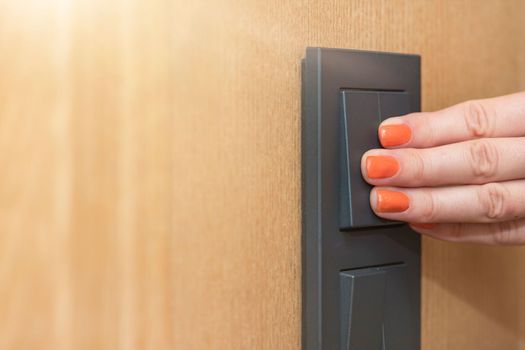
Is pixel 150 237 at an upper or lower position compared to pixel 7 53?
lower

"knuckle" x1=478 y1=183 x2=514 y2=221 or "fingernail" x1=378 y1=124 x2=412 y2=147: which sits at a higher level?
"fingernail" x1=378 y1=124 x2=412 y2=147

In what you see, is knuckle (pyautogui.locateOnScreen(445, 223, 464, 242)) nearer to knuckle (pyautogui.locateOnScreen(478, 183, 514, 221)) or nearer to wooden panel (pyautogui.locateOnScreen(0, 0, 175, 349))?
knuckle (pyautogui.locateOnScreen(478, 183, 514, 221))

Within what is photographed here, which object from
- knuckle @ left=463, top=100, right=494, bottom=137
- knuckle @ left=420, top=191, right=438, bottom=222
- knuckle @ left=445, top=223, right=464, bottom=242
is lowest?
knuckle @ left=445, top=223, right=464, bottom=242

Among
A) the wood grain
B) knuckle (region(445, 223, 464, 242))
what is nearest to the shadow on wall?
knuckle (region(445, 223, 464, 242))

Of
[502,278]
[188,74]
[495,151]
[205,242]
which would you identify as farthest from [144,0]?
[502,278]

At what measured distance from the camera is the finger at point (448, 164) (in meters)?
0.34

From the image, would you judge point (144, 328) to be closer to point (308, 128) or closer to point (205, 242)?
point (205, 242)

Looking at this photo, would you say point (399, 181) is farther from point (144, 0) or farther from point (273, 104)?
point (144, 0)

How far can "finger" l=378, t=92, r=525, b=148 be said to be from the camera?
35cm

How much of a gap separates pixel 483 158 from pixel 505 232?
0.08m

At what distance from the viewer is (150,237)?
0.30 meters

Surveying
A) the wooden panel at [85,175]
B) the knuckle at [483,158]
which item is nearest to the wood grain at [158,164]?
the wooden panel at [85,175]

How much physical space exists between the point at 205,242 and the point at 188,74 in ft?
0.38

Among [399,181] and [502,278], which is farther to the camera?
[502,278]
